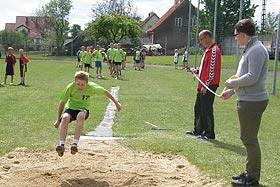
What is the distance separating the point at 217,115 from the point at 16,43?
201ft

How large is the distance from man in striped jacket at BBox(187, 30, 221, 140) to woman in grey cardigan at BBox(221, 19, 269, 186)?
9.94ft

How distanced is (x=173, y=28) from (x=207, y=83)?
252 ft

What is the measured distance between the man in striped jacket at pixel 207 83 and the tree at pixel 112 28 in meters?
59.7

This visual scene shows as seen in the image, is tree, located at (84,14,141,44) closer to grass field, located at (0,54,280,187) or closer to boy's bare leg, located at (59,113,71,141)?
grass field, located at (0,54,280,187)

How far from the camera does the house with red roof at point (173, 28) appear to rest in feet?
274

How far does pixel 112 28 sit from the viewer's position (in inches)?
2714

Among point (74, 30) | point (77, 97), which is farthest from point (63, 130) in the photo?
point (74, 30)

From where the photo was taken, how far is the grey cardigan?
579cm

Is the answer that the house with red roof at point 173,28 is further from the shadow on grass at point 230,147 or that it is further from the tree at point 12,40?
the shadow on grass at point 230,147

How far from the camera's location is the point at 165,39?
82.2 meters

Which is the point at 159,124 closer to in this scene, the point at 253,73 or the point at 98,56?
the point at 253,73

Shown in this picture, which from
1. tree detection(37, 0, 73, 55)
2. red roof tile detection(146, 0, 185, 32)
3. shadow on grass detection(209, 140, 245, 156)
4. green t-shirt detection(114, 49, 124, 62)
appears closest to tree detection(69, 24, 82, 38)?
tree detection(37, 0, 73, 55)

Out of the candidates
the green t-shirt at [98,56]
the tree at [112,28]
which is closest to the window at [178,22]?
the tree at [112,28]

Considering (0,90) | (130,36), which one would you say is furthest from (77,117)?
(130,36)
